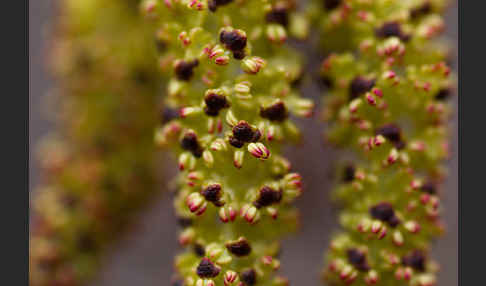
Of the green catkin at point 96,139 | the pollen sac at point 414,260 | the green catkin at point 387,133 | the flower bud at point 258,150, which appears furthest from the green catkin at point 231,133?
the green catkin at point 96,139

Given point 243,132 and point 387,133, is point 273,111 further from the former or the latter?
point 387,133

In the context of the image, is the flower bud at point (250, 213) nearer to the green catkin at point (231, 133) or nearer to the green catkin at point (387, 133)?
the green catkin at point (231, 133)

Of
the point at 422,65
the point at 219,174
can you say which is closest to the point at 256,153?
the point at 219,174

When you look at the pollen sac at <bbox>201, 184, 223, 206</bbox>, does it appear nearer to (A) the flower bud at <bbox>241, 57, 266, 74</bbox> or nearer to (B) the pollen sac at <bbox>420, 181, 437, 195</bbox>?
(A) the flower bud at <bbox>241, 57, 266, 74</bbox>

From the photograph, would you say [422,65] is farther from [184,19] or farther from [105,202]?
[105,202]

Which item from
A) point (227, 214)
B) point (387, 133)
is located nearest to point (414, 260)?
point (387, 133)
